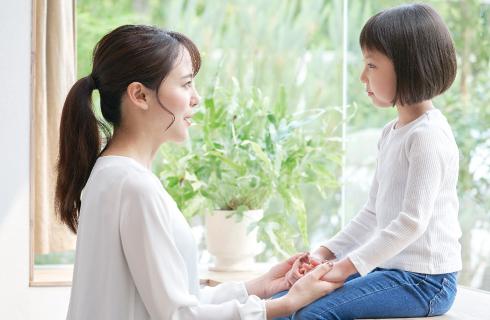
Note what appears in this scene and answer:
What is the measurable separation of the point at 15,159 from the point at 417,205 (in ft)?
6.60

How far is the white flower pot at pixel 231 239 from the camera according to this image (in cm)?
352

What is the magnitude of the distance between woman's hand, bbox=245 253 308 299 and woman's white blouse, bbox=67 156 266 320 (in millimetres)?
414

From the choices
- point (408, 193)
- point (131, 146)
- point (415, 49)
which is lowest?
point (408, 193)

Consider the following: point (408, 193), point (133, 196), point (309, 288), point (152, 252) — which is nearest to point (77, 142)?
point (133, 196)

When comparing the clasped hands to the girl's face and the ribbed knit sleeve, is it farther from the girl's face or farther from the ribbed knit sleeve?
the girl's face

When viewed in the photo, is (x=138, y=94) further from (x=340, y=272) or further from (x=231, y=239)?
(x=231, y=239)

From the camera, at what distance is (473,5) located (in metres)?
3.72

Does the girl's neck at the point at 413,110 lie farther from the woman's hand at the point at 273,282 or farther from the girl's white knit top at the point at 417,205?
the woman's hand at the point at 273,282

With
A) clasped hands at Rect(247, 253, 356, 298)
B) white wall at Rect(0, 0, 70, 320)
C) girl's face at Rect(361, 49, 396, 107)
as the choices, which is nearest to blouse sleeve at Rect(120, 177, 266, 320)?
clasped hands at Rect(247, 253, 356, 298)

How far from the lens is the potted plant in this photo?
3477 millimetres

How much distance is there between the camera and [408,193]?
2016 mm

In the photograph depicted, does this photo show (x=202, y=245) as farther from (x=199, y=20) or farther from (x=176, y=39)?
(x=176, y=39)

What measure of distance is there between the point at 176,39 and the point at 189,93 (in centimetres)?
13

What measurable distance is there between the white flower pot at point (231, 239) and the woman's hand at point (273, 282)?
49.2 inches
